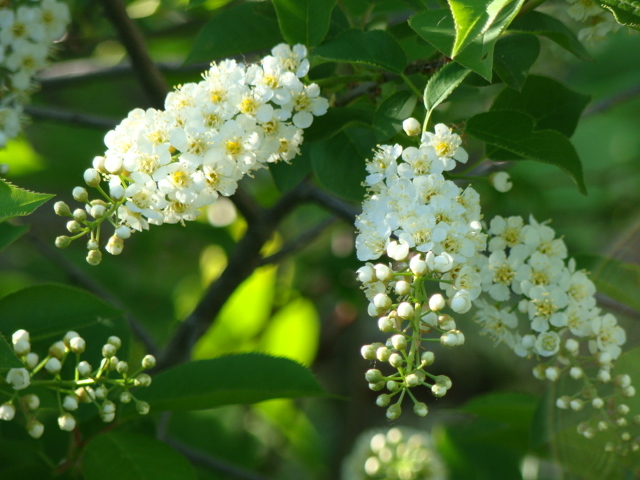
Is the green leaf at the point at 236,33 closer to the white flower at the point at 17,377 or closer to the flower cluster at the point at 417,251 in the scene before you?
the flower cluster at the point at 417,251

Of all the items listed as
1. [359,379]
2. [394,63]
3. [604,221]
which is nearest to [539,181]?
[604,221]

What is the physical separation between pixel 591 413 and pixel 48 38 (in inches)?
64.0

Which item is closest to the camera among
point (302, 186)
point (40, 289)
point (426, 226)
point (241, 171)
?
point (426, 226)

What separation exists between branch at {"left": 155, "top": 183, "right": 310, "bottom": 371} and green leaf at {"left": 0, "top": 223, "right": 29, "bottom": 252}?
764mm

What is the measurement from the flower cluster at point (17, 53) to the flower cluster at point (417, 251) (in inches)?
39.1

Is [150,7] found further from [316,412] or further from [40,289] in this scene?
[316,412]

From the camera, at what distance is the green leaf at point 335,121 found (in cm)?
148

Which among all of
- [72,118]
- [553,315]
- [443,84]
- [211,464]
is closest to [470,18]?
[443,84]

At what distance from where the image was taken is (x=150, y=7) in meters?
2.79

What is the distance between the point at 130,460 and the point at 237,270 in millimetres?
821

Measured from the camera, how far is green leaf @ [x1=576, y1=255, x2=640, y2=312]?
1688 mm

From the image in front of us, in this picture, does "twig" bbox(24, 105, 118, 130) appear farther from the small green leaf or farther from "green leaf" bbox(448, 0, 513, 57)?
"green leaf" bbox(448, 0, 513, 57)

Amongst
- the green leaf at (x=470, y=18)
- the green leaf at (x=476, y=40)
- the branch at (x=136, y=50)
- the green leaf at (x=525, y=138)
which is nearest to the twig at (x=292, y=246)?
the branch at (x=136, y=50)

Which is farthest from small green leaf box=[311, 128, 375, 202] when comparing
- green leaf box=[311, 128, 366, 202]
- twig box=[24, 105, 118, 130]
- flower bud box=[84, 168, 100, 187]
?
twig box=[24, 105, 118, 130]
